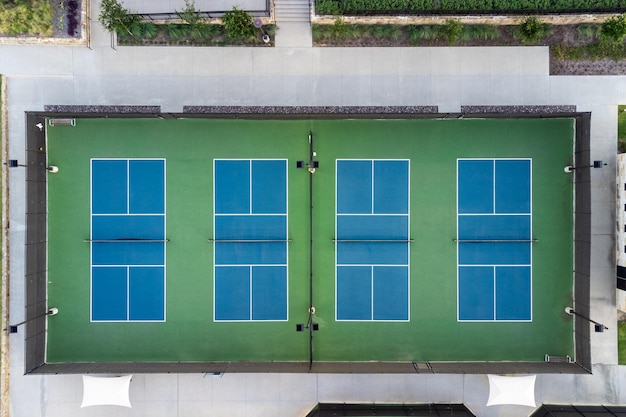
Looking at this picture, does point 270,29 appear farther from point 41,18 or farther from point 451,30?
point 41,18

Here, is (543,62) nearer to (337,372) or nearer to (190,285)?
(337,372)

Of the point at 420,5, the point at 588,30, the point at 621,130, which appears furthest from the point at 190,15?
the point at 621,130

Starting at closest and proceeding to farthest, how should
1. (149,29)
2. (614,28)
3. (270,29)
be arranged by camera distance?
(614,28) < (149,29) < (270,29)

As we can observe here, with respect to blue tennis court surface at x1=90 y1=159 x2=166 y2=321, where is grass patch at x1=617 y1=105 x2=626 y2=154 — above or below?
above

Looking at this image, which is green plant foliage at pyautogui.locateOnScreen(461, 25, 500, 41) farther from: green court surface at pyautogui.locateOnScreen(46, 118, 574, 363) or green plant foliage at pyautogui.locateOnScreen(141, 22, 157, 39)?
green plant foliage at pyautogui.locateOnScreen(141, 22, 157, 39)

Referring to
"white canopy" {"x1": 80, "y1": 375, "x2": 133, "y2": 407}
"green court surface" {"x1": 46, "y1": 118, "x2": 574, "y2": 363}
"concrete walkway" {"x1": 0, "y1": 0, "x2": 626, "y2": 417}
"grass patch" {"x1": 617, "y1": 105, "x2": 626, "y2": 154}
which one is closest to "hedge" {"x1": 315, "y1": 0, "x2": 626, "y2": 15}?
"concrete walkway" {"x1": 0, "y1": 0, "x2": 626, "y2": 417}

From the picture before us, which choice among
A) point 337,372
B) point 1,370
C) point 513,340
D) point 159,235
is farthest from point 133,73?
point 513,340
